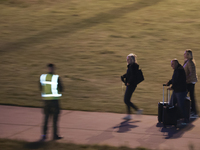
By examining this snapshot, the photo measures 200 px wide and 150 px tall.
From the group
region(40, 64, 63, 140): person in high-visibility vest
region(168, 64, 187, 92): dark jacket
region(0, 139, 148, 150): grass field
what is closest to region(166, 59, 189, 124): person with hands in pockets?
region(168, 64, 187, 92): dark jacket

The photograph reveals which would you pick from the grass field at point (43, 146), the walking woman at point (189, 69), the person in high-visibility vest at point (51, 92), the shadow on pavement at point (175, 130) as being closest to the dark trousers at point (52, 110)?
the person in high-visibility vest at point (51, 92)

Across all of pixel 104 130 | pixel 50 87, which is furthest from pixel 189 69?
pixel 50 87

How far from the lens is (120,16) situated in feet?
65.3

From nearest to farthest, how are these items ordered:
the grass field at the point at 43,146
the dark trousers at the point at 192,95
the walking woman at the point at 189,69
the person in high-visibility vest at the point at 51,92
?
the grass field at the point at 43,146 < the person in high-visibility vest at the point at 51,92 < the walking woman at the point at 189,69 < the dark trousers at the point at 192,95

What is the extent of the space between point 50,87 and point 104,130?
1.73 metres

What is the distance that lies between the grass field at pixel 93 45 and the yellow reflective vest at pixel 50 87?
9.47 feet

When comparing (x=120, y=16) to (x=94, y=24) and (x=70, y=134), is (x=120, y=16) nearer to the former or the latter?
→ (x=94, y=24)

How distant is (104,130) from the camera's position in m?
7.30

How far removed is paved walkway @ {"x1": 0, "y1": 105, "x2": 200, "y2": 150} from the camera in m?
6.50

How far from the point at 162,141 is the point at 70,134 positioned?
2025 millimetres

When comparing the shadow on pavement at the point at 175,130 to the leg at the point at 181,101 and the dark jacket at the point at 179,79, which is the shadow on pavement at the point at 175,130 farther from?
the dark jacket at the point at 179,79

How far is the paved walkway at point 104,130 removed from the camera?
256 inches

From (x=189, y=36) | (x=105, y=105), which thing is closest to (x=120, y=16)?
(x=189, y=36)

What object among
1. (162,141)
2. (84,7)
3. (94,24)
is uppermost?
(84,7)
